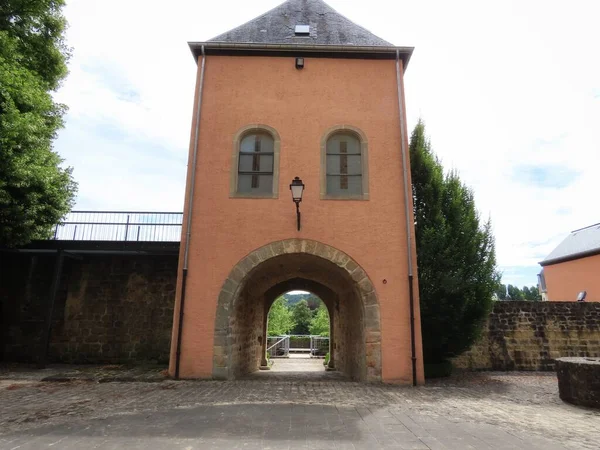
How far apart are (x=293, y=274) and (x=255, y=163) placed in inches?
149

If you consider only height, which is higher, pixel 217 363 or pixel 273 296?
Answer: pixel 273 296

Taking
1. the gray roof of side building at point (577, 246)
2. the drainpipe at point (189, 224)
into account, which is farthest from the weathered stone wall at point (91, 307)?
the gray roof of side building at point (577, 246)

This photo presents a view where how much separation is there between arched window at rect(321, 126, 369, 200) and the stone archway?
1436 mm

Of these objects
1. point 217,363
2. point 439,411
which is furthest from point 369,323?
point 217,363

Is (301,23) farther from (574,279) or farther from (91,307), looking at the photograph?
(574,279)

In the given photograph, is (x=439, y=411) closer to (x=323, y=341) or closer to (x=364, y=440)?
(x=364, y=440)

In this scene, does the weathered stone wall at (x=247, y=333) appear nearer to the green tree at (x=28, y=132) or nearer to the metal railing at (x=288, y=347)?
the green tree at (x=28, y=132)

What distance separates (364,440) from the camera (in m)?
3.79

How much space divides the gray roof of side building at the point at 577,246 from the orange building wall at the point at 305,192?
651 inches

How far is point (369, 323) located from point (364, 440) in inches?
163

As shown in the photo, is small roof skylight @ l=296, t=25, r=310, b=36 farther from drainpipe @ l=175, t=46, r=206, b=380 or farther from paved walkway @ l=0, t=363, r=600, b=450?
paved walkway @ l=0, t=363, r=600, b=450

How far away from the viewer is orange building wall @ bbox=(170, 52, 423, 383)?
25.7 feet

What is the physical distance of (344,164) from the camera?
8.95 metres

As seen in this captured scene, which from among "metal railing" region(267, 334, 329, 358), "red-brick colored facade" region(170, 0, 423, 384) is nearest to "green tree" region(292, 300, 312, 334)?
"metal railing" region(267, 334, 329, 358)
